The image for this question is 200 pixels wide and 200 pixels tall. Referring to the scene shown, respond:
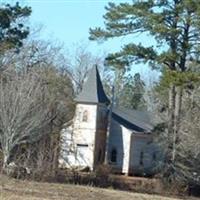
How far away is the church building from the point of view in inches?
2290

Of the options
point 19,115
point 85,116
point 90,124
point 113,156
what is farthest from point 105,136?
point 19,115

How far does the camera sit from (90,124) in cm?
5894

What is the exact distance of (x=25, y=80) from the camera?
3441cm

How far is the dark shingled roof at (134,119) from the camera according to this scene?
61969 mm

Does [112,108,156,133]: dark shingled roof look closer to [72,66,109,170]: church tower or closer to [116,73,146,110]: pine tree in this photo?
[72,66,109,170]: church tower

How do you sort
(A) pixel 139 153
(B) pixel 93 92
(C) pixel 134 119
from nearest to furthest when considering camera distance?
(B) pixel 93 92, (A) pixel 139 153, (C) pixel 134 119

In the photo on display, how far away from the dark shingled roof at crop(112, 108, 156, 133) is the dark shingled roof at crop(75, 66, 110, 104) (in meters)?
2.83

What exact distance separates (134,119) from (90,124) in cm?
683

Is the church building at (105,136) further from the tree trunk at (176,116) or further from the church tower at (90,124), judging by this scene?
the tree trunk at (176,116)

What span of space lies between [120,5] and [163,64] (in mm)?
4724

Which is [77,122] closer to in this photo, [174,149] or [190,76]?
[174,149]

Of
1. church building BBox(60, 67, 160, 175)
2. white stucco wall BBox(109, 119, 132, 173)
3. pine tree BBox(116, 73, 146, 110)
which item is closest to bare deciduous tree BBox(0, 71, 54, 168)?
church building BBox(60, 67, 160, 175)

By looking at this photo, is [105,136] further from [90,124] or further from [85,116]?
[85,116]

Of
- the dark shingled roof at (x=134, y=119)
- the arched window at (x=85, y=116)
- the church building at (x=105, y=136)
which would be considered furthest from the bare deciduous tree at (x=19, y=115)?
the dark shingled roof at (x=134, y=119)
